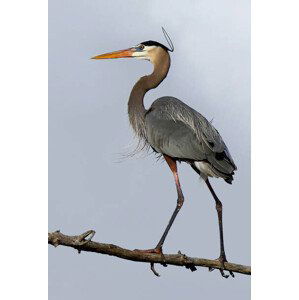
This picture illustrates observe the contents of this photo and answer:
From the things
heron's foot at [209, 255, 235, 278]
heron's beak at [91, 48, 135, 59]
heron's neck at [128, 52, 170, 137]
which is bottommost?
heron's foot at [209, 255, 235, 278]

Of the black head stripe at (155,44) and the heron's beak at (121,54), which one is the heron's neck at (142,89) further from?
the heron's beak at (121,54)

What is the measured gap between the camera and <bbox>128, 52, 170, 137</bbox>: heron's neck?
5449 millimetres

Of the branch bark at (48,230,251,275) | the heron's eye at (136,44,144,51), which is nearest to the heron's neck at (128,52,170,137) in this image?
the heron's eye at (136,44,144,51)

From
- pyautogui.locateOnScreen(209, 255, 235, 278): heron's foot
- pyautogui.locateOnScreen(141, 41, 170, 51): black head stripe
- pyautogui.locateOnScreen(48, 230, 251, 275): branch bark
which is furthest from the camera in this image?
pyautogui.locateOnScreen(141, 41, 170, 51): black head stripe

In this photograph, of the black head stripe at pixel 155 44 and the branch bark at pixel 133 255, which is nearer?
the branch bark at pixel 133 255

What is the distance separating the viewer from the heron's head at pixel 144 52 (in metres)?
5.45

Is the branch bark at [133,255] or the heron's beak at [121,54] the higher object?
the heron's beak at [121,54]

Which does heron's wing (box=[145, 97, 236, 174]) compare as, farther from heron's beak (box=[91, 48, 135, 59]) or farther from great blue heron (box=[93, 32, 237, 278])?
heron's beak (box=[91, 48, 135, 59])

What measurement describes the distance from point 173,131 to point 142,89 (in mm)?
489

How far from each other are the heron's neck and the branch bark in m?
1.00

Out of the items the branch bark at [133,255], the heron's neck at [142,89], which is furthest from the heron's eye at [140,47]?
the branch bark at [133,255]
